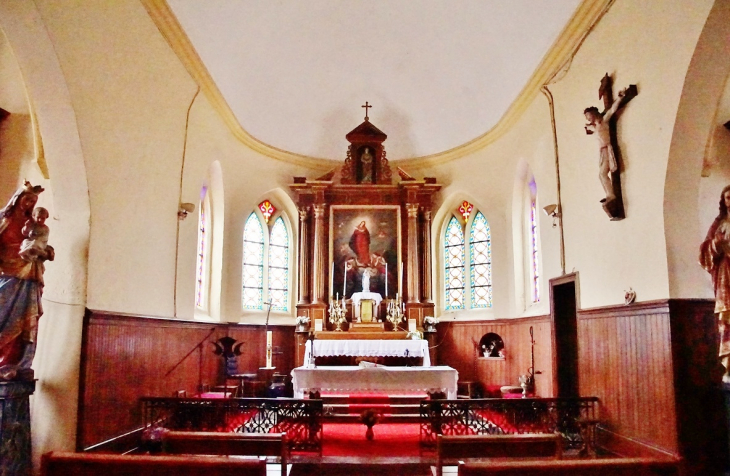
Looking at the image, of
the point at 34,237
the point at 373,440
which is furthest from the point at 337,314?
the point at 34,237

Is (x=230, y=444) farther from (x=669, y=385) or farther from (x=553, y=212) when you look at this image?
(x=553, y=212)

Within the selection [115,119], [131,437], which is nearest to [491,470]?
[131,437]

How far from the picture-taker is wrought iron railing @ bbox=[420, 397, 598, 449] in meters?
7.76

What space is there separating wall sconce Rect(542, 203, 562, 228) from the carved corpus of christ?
1.89m

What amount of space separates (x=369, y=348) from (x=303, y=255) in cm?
313

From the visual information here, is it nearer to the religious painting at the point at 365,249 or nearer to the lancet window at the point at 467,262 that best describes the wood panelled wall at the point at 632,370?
the lancet window at the point at 467,262

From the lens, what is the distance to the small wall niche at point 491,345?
42.3ft

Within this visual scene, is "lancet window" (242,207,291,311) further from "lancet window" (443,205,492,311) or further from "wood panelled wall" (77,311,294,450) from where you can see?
"lancet window" (443,205,492,311)

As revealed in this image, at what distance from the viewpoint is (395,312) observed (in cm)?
1368

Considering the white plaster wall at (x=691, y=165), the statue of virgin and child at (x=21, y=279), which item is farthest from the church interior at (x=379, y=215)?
the statue of virgin and child at (x=21, y=279)

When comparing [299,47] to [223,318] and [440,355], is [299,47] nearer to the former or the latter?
[223,318]

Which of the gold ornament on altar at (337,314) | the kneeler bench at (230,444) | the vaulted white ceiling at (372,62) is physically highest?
the vaulted white ceiling at (372,62)

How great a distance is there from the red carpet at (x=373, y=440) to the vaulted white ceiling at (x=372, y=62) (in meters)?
6.82

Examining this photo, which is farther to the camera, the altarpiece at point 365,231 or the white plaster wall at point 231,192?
the altarpiece at point 365,231
